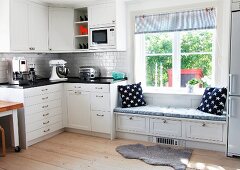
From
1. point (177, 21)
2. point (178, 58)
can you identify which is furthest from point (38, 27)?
point (178, 58)

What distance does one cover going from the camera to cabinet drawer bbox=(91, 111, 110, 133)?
3.90 meters

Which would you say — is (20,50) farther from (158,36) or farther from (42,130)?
(158,36)

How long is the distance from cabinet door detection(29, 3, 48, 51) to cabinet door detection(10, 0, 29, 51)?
11cm

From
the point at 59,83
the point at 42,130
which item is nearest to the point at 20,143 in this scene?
the point at 42,130

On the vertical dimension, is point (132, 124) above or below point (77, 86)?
below

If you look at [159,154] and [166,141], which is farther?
[166,141]

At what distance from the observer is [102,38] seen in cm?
420

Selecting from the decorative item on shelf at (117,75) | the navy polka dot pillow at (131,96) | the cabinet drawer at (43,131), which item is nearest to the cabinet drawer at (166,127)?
the navy polka dot pillow at (131,96)

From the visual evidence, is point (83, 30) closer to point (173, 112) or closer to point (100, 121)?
point (100, 121)

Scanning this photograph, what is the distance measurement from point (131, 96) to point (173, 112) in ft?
2.65

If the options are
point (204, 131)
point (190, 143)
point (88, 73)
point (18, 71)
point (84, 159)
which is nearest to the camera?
point (84, 159)

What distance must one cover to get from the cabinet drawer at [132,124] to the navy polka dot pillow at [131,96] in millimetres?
236

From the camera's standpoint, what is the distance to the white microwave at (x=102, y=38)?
4.08 meters

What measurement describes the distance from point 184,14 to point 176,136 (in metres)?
1.97
